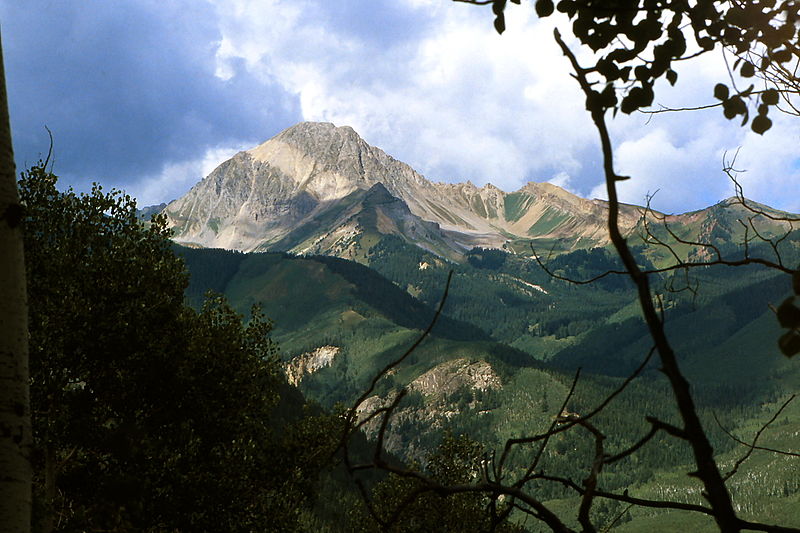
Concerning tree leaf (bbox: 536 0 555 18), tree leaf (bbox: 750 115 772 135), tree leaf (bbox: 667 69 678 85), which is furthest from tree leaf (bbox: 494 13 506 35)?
tree leaf (bbox: 750 115 772 135)

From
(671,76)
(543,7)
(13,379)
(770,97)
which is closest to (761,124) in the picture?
(770,97)

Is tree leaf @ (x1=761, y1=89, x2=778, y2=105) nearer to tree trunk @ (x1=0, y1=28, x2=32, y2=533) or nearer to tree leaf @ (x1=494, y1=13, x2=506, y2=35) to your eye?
tree leaf @ (x1=494, y1=13, x2=506, y2=35)

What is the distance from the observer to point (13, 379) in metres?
2.94

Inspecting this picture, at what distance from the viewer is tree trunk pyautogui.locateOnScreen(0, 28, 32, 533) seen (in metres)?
2.88

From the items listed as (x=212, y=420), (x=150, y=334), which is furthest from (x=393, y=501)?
(x=150, y=334)

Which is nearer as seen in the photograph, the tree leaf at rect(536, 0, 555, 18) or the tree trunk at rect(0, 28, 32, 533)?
the tree trunk at rect(0, 28, 32, 533)

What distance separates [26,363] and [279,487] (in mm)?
22830

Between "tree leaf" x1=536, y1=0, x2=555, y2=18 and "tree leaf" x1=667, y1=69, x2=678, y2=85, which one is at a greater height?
"tree leaf" x1=536, y1=0, x2=555, y2=18

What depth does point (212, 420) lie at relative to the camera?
2275cm

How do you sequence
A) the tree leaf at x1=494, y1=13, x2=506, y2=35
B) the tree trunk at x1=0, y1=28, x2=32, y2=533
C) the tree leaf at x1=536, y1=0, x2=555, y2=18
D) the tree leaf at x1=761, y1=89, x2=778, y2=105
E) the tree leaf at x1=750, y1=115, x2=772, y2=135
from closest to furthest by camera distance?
the tree trunk at x1=0, y1=28, x2=32, y2=533 < the tree leaf at x1=494, y1=13, x2=506, y2=35 < the tree leaf at x1=536, y1=0, x2=555, y2=18 < the tree leaf at x1=750, y1=115, x2=772, y2=135 < the tree leaf at x1=761, y1=89, x2=778, y2=105

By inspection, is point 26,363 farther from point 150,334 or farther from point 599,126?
point 150,334

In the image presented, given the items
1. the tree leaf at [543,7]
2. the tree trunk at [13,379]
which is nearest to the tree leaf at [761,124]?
the tree leaf at [543,7]

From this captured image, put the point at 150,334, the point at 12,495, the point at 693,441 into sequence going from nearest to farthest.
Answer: the point at 693,441 → the point at 12,495 → the point at 150,334

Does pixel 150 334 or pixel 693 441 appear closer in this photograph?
pixel 693 441
